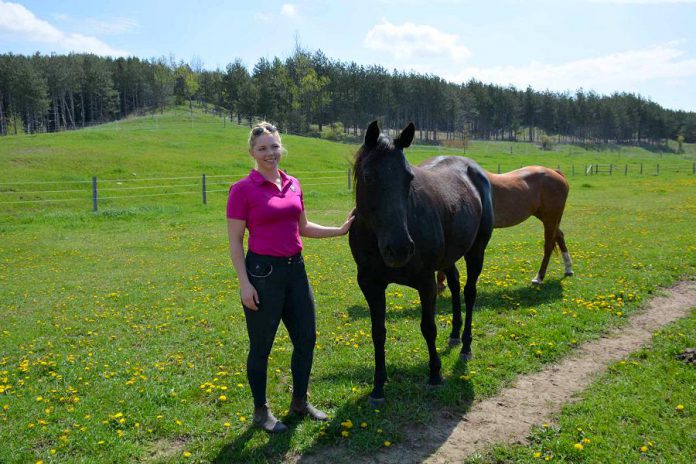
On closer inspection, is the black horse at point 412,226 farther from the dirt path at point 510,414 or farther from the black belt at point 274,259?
the black belt at point 274,259

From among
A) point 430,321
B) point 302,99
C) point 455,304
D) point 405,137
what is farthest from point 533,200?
point 302,99

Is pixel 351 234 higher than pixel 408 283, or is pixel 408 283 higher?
pixel 351 234

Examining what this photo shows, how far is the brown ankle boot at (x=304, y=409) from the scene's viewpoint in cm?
425

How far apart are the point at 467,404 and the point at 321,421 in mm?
1424

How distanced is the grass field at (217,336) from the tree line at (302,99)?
209 ft

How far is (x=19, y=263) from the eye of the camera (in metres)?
11.6

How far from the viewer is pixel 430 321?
458 cm

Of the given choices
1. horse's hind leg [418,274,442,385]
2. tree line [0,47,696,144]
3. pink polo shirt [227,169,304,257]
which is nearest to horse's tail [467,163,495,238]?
horse's hind leg [418,274,442,385]

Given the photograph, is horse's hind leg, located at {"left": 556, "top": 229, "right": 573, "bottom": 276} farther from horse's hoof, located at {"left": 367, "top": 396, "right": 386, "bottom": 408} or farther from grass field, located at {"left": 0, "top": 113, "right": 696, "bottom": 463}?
horse's hoof, located at {"left": 367, "top": 396, "right": 386, "bottom": 408}

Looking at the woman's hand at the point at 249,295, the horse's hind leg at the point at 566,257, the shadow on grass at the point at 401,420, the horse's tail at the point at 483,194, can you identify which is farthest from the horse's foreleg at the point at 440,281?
the woman's hand at the point at 249,295

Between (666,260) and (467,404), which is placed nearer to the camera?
(467,404)

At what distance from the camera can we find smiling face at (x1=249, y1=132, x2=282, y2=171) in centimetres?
377

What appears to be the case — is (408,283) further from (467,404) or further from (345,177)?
(345,177)

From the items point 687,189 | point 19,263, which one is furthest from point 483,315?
point 687,189
